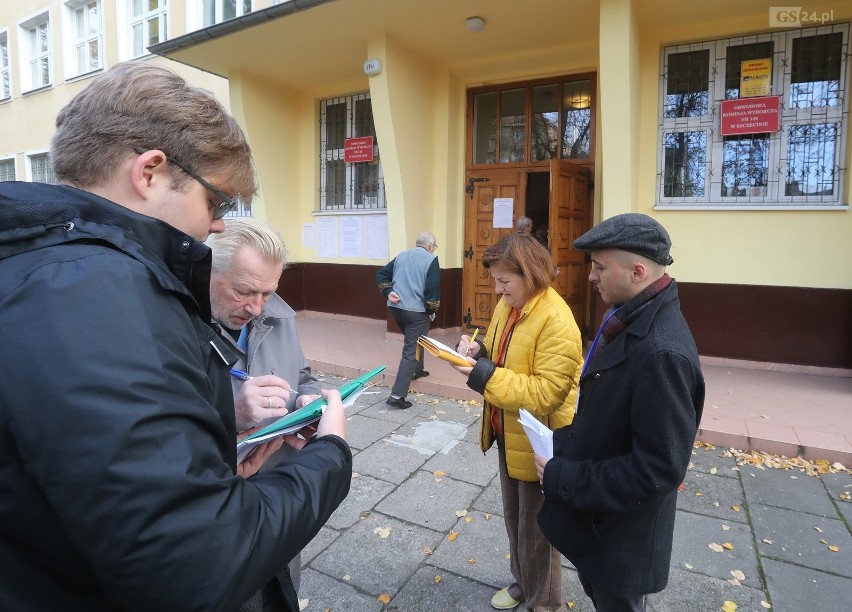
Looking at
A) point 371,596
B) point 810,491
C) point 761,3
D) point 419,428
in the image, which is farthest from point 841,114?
point 371,596

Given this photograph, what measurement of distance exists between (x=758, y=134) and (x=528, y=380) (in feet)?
18.9

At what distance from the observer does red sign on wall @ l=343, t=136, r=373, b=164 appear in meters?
8.95

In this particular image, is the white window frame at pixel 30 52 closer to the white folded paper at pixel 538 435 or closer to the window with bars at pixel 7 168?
the window with bars at pixel 7 168

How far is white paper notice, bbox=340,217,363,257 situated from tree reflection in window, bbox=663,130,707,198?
4893mm

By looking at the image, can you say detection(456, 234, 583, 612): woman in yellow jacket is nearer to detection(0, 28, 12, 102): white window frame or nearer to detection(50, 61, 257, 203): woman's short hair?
detection(50, 61, 257, 203): woman's short hair

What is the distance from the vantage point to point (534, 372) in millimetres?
2195

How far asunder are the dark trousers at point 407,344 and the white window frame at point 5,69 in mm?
15591

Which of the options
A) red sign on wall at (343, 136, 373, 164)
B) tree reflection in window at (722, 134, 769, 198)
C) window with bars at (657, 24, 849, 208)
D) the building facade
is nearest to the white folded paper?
the building facade

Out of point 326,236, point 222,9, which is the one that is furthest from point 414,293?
point 222,9

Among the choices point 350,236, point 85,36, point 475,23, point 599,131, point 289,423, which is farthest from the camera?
point 85,36

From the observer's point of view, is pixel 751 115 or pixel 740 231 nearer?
pixel 751 115

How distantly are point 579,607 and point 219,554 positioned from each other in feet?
7.40

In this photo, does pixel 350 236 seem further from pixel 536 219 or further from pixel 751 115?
pixel 751 115

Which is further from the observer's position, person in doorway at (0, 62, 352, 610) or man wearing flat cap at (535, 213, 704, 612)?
man wearing flat cap at (535, 213, 704, 612)
